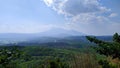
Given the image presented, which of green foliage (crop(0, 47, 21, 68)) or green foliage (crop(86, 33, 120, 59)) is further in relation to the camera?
green foliage (crop(86, 33, 120, 59))

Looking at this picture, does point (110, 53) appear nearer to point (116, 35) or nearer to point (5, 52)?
point (116, 35)

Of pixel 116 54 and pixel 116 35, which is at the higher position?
pixel 116 35

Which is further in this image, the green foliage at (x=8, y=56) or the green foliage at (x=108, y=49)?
the green foliage at (x=108, y=49)

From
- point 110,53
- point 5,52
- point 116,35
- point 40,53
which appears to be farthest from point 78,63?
point 40,53

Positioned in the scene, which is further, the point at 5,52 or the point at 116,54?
the point at 116,54

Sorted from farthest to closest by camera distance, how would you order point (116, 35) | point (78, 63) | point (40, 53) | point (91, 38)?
point (40, 53) < point (78, 63) < point (116, 35) < point (91, 38)

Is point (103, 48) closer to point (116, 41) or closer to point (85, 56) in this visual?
point (116, 41)

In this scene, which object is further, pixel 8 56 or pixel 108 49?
pixel 108 49

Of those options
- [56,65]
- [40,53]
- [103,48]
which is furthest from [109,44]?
[40,53]

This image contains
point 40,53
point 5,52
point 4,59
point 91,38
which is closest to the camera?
point 4,59
